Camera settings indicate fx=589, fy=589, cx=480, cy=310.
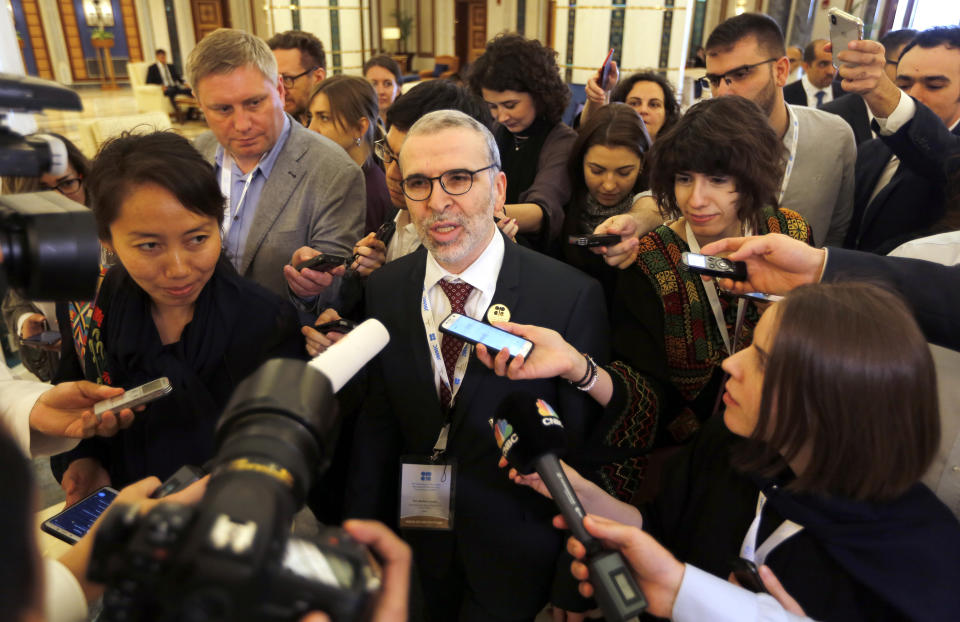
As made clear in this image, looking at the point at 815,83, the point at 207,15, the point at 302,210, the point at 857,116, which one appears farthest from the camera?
the point at 207,15

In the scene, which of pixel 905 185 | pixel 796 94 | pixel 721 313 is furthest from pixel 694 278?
pixel 796 94

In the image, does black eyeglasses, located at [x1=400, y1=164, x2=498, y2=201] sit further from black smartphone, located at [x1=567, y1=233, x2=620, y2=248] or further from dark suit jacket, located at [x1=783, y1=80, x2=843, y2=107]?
dark suit jacket, located at [x1=783, y1=80, x2=843, y2=107]

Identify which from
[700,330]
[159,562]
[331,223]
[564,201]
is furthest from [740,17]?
[159,562]

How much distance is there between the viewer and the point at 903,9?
8742 millimetres

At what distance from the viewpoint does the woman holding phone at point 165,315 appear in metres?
1.67

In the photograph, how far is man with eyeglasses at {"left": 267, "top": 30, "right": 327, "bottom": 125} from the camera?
3990mm

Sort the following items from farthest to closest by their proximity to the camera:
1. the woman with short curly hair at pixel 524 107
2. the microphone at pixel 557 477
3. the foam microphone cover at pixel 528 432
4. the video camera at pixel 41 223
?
the woman with short curly hair at pixel 524 107, the foam microphone cover at pixel 528 432, the microphone at pixel 557 477, the video camera at pixel 41 223

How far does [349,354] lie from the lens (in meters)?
0.78

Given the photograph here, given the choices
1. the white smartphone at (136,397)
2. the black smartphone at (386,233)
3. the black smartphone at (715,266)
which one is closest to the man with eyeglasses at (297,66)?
the black smartphone at (386,233)

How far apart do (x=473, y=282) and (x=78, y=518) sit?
48.8 inches

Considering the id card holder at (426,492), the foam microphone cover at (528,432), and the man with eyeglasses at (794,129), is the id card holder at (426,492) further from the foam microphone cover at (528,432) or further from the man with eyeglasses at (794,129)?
the man with eyeglasses at (794,129)

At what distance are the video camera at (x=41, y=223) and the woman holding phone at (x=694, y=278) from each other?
144cm

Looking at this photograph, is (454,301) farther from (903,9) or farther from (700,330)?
(903,9)

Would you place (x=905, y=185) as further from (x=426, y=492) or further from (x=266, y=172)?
(x=266, y=172)
